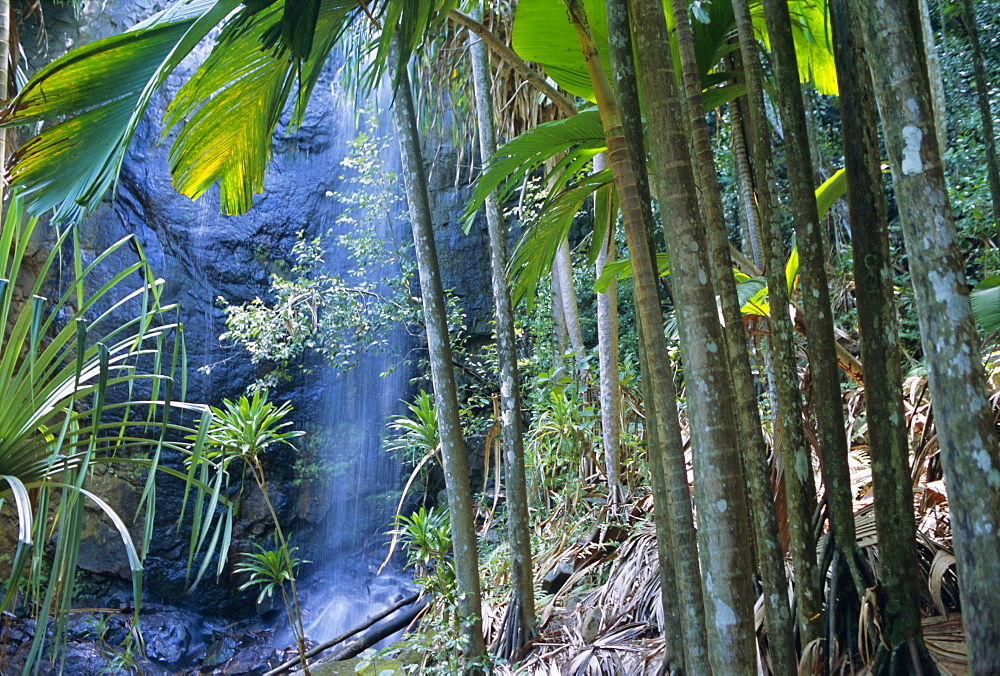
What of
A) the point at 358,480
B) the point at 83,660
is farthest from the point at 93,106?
the point at 358,480

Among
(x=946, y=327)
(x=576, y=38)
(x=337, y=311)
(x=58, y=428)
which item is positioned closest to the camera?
(x=946, y=327)

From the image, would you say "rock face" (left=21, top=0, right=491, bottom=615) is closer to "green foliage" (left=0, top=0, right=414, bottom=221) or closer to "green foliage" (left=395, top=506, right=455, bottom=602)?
"green foliage" (left=395, top=506, right=455, bottom=602)

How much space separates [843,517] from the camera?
2.38 metres

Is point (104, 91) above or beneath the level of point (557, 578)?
above

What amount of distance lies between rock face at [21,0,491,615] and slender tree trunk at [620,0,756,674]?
344 inches

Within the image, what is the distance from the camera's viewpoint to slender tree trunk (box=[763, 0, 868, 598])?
93.4 inches

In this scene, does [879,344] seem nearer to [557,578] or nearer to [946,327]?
[946,327]

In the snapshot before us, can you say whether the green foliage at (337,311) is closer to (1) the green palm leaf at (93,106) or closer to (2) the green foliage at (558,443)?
(2) the green foliage at (558,443)

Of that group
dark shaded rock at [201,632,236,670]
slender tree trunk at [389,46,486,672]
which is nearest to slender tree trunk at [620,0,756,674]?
slender tree trunk at [389,46,486,672]

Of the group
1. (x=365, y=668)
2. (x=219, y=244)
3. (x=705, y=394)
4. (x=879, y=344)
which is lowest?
(x=365, y=668)

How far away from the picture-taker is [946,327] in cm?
157

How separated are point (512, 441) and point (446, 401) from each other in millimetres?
670

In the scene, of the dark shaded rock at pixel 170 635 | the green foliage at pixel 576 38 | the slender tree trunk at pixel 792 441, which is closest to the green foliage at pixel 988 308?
the slender tree trunk at pixel 792 441

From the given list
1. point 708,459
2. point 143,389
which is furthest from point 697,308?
point 143,389
